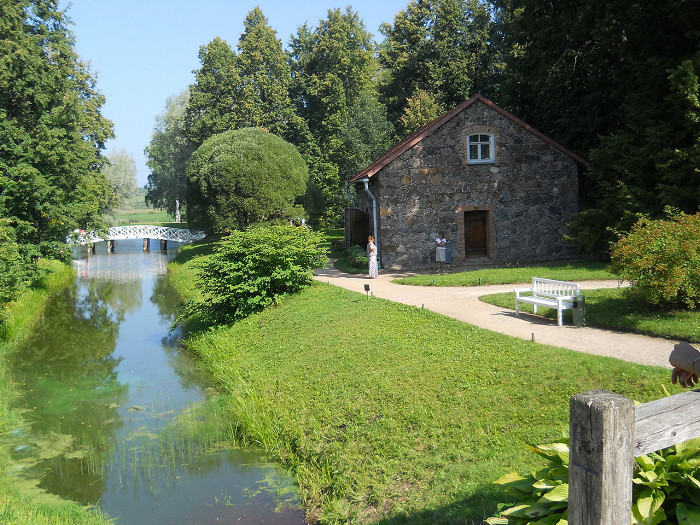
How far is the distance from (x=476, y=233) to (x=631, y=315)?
11.5 m

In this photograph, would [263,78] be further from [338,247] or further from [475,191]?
[475,191]

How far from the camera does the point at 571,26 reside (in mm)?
23656

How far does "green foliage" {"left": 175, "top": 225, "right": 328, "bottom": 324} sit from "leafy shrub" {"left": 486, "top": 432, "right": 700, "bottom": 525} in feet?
51.6

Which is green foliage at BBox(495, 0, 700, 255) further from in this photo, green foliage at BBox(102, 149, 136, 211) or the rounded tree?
green foliage at BBox(102, 149, 136, 211)

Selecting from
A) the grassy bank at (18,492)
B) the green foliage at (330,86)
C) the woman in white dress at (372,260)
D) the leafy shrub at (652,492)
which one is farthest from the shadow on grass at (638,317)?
the green foliage at (330,86)

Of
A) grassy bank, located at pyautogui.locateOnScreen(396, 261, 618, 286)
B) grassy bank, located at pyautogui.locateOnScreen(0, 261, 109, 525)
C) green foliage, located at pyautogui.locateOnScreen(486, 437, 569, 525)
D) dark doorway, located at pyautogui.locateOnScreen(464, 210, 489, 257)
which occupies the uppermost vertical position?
dark doorway, located at pyautogui.locateOnScreen(464, 210, 489, 257)

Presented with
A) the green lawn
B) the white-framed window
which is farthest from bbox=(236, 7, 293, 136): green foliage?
the green lawn

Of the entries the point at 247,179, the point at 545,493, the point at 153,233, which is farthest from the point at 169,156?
the point at 545,493

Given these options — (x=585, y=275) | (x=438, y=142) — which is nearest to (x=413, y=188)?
(x=438, y=142)

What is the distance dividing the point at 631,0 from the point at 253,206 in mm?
21043

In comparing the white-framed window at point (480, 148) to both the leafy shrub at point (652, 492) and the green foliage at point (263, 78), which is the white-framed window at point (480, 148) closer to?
the leafy shrub at point (652, 492)

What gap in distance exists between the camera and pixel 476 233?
81.5 feet

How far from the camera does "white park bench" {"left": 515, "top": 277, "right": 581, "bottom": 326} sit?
13727 mm

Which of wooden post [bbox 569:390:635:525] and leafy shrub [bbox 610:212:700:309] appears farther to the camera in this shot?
leafy shrub [bbox 610:212:700:309]
